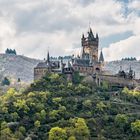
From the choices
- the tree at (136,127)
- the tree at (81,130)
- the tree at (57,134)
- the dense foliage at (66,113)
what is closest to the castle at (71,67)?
the dense foliage at (66,113)

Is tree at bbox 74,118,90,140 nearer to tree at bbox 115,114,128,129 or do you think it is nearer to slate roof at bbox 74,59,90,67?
tree at bbox 115,114,128,129

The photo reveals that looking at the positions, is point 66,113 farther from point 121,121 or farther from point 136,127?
point 136,127

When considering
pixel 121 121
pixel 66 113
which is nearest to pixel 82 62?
pixel 66 113

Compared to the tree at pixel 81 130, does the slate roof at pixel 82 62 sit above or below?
above

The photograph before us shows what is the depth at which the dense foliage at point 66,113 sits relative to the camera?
139 meters

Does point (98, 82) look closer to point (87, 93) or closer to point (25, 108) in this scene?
point (87, 93)

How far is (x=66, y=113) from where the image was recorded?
495ft

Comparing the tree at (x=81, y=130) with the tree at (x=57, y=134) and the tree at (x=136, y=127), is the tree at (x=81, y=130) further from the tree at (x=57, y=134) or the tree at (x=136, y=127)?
the tree at (x=136, y=127)

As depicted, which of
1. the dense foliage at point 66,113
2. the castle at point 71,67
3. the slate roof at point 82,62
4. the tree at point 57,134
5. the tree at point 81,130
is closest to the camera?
the tree at point 57,134

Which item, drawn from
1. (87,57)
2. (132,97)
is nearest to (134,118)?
(132,97)

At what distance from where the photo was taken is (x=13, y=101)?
160 metres

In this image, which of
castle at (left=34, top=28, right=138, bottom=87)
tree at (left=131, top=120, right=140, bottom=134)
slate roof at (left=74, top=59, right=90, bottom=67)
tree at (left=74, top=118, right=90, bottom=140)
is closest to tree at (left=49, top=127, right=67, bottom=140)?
tree at (left=74, top=118, right=90, bottom=140)

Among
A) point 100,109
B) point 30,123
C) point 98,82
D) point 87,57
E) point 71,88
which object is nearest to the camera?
point 30,123

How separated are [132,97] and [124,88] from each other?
26.9 feet
